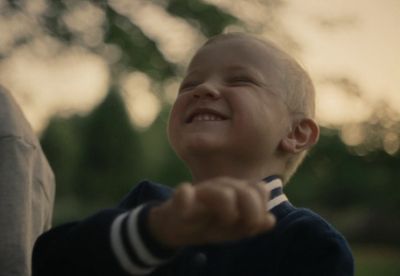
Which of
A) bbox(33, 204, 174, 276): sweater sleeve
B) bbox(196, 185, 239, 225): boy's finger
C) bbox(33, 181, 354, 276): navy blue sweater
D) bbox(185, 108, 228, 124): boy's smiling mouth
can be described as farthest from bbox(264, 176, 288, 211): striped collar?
bbox(196, 185, 239, 225): boy's finger

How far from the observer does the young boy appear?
81cm

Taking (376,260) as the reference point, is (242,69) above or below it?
above

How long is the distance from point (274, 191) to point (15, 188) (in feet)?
1.59

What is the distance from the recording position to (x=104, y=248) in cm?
93

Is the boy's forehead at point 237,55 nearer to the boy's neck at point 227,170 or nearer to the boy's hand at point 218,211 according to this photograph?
the boy's neck at point 227,170

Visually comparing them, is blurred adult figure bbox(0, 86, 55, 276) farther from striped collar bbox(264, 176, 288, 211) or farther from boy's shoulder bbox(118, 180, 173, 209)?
striped collar bbox(264, 176, 288, 211)

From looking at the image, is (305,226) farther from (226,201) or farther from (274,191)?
(226,201)

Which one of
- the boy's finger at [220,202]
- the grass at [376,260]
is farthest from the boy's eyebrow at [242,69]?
the grass at [376,260]

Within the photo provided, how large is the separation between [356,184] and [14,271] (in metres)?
17.2

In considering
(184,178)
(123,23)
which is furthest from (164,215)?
(184,178)

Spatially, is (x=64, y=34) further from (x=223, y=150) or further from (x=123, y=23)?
(x=223, y=150)

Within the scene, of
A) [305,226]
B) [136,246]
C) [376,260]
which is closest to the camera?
[136,246]

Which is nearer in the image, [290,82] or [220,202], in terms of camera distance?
[220,202]

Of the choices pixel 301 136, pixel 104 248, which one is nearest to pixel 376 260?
pixel 301 136
